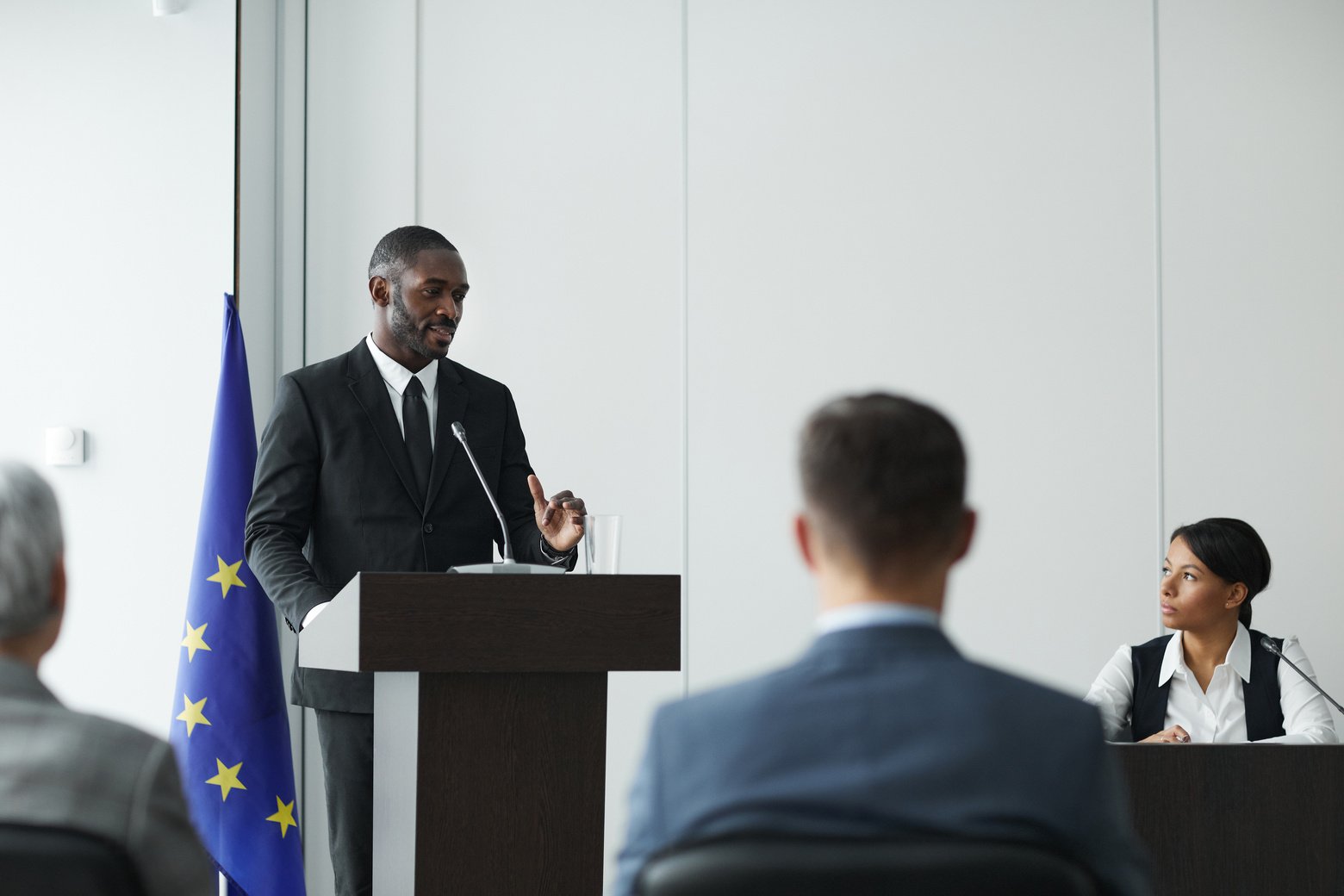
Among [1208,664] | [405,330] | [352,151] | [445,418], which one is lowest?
[1208,664]

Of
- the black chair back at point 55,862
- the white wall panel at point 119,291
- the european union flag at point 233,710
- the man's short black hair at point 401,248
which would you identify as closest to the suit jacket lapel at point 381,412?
the man's short black hair at point 401,248

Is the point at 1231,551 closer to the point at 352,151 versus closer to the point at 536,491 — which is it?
the point at 536,491

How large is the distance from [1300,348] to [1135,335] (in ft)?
1.69

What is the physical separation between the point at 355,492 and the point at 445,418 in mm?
249

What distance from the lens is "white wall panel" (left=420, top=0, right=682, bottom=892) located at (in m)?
4.36

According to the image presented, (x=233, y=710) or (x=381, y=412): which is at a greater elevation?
(x=381, y=412)

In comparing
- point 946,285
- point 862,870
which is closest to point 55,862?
point 862,870

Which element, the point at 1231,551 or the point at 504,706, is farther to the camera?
the point at 1231,551

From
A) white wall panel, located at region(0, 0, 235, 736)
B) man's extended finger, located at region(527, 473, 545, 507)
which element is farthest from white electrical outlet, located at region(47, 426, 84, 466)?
man's extended finger, located at region(527, 473, 545, 507)

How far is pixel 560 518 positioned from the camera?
94.6 inches

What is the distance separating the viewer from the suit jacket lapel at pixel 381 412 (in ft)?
9.23

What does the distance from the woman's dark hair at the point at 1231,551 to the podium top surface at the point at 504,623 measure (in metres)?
1.85

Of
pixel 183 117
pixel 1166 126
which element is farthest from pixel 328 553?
pixel 1166 126

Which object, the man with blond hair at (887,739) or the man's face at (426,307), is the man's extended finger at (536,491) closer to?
the man's face at (426,307)
